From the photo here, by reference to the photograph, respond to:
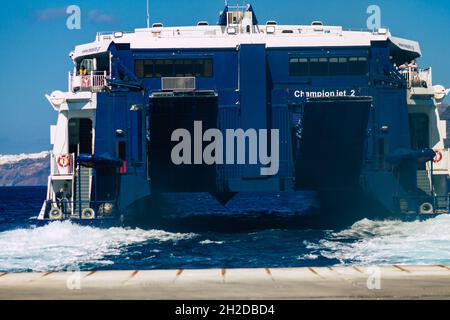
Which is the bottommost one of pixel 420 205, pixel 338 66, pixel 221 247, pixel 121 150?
pixel 221 247

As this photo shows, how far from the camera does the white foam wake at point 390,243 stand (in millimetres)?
22641

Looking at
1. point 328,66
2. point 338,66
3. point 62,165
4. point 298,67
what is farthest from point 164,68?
point 338,66

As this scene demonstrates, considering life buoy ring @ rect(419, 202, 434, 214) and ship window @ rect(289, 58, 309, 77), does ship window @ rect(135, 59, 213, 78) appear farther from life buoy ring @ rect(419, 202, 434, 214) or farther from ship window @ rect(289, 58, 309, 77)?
life buoy ring @ rect(419, 202, 434, 214)

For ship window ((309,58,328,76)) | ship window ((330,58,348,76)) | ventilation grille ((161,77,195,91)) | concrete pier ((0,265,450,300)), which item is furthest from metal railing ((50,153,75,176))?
concrete pier ((0,265,450,300))

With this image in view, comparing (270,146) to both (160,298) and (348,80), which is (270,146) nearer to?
(348,80)

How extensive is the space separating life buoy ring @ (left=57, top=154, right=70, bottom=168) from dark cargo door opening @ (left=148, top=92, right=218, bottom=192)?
18.7 ft

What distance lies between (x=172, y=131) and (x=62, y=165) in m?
7.72

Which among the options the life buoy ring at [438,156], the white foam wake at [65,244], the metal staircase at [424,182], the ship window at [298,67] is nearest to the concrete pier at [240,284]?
the white foam wake at [65,244]

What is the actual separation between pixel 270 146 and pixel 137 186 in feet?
19.0

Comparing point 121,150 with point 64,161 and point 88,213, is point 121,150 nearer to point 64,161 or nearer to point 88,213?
point 88,213

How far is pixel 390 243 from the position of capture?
26156 mm

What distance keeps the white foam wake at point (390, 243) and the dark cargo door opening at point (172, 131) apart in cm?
568
